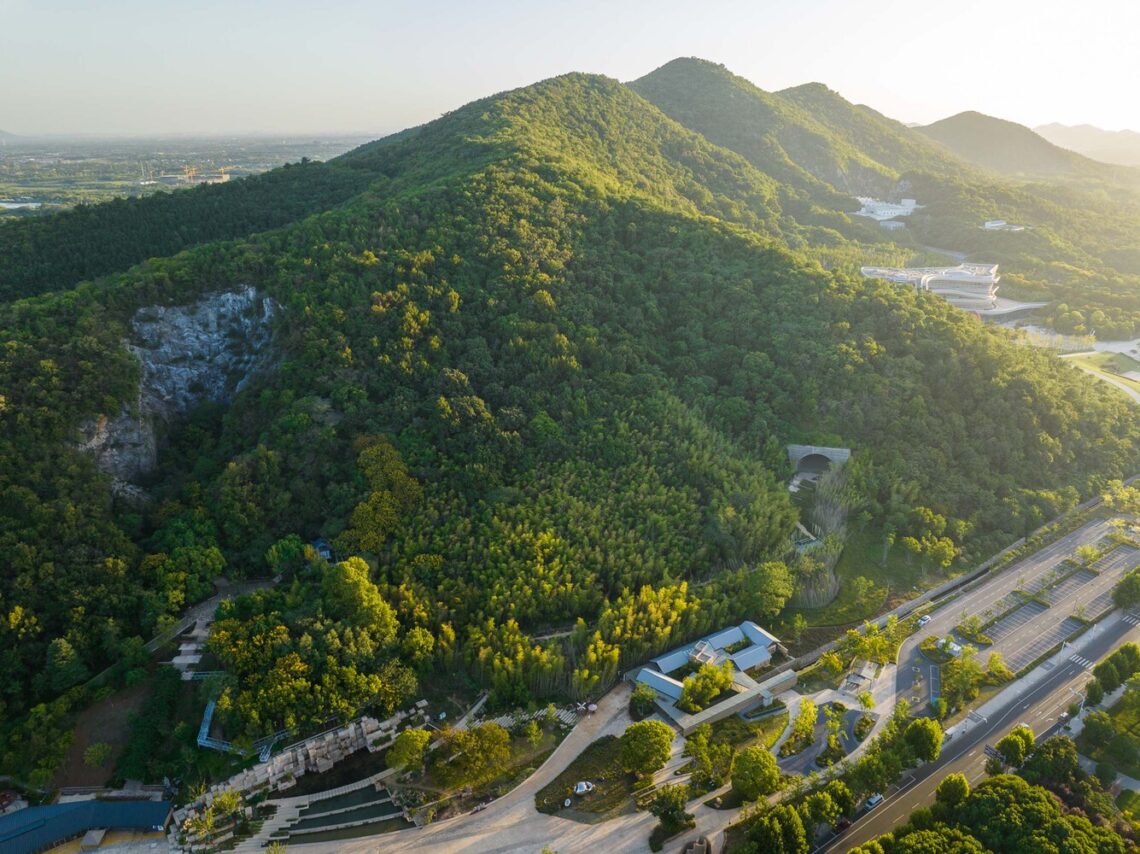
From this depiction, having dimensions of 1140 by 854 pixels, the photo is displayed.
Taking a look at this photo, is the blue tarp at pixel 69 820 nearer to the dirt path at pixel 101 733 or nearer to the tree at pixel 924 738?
the dirt path at pixel 101 733

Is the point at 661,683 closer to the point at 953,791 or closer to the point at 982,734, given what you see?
the point at 953,791

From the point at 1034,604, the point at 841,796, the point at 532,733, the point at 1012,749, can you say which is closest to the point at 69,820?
the point at 532,733

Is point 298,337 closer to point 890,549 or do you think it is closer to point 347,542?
point 347,542

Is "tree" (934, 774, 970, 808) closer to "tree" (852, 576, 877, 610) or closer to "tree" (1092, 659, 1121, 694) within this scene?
"tree" (1092, 659, 1121, 694)

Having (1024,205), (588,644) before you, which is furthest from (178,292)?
(1024,205)

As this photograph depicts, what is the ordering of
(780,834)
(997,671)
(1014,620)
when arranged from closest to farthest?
(780,834) → (997,671) → (1014,620)

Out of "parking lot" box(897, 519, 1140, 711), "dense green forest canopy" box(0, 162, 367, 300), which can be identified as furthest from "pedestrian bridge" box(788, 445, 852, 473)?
"dense green forest canopy" box(0, 162, 367, 300)

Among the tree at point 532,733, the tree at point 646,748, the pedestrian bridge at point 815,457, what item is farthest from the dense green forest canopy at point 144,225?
the tree at point 646,748
